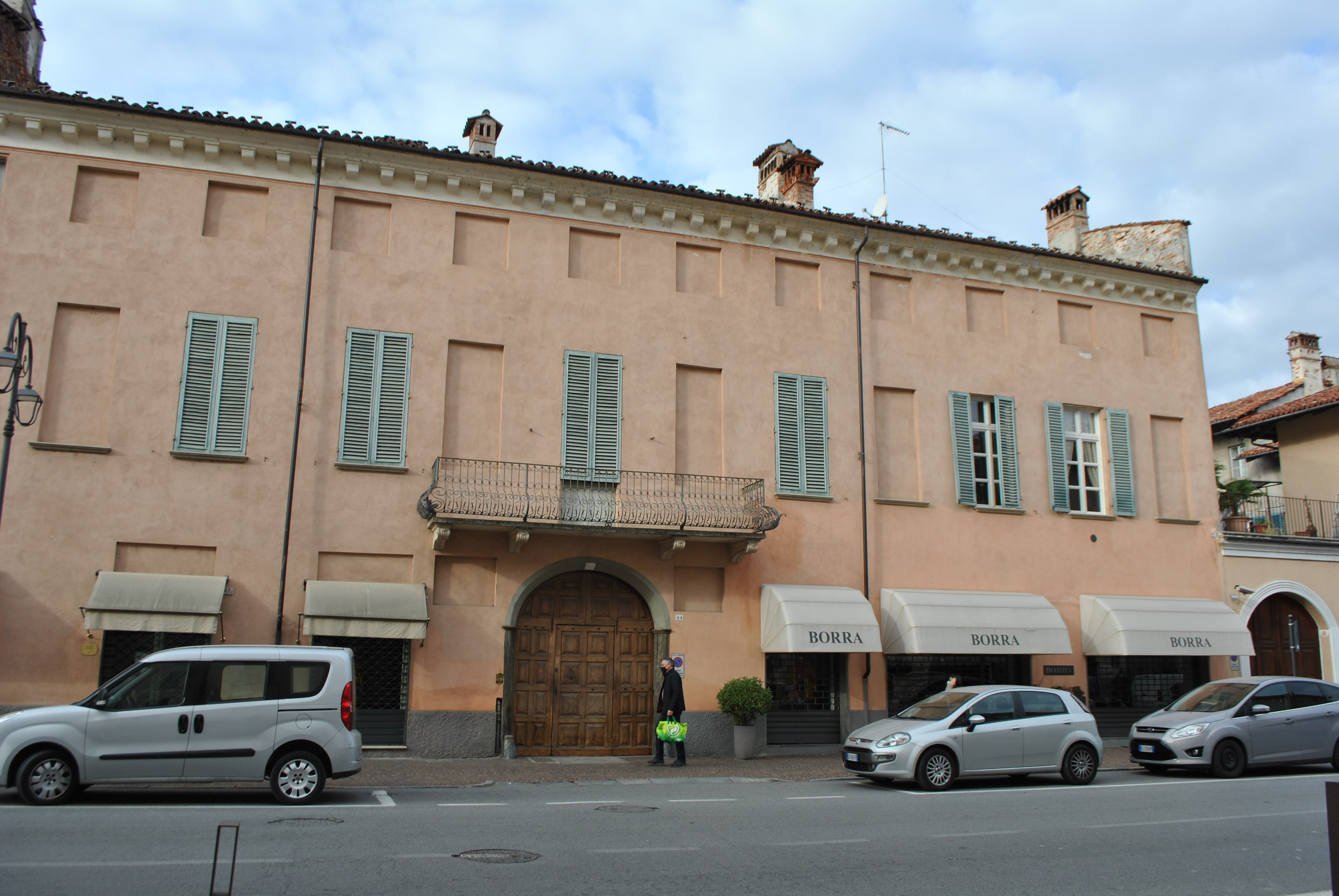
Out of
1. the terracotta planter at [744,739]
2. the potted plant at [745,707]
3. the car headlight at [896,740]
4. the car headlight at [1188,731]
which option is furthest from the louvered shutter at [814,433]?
the car headlight at [1188,731]

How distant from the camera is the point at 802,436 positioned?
64.5 ft

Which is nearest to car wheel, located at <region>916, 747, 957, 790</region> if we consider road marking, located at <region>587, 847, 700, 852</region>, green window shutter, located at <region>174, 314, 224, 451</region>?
road marking, located at <region>587, 847, 700, 852</region>

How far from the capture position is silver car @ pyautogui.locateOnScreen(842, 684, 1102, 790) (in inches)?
533

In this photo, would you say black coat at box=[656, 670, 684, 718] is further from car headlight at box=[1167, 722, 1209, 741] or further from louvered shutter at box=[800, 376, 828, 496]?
car headlight at box=[1167, 722, 1209, 741]

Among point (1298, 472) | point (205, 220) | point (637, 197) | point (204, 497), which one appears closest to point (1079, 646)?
point (1298, 472)

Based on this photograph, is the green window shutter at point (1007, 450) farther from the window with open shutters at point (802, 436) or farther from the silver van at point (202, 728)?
the silver van at point (202, 728)

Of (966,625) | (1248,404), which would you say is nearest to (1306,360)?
(1248,404)

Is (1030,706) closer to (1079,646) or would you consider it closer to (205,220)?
(1079,646)

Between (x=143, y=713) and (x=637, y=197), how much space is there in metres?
12.2

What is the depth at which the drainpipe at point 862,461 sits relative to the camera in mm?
19219

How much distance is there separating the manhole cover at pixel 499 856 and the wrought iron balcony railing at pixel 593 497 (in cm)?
810

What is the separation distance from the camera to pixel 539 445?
18.0m

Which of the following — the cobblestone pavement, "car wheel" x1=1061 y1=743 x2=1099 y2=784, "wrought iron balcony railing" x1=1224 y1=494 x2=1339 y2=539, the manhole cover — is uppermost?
"wrought iron balcony railing" x1=1224 y1=494 x2=1339 y2=539

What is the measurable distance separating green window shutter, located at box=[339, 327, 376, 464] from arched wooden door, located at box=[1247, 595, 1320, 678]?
18.8 m
